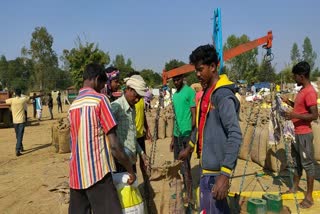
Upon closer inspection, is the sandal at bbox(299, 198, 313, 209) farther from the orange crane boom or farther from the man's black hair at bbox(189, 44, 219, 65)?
the orange crane boom

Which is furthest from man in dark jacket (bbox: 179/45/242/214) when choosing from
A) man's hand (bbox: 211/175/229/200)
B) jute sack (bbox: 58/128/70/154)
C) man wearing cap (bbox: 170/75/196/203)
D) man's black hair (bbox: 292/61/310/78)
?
jute sack (bbox: 58/128/70/154)

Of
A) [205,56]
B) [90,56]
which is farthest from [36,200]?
[90,56]

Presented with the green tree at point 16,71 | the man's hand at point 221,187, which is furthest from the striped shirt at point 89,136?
the green tree at point 16,71

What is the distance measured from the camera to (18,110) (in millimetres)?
9016

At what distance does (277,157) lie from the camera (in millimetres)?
5984

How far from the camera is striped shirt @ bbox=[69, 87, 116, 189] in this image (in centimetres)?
261

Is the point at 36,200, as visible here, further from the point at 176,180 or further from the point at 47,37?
the point at 47,37

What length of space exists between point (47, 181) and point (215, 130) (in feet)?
15.1

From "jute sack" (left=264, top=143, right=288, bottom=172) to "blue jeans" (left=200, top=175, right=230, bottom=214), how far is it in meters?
3.77

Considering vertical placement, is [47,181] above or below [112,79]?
below

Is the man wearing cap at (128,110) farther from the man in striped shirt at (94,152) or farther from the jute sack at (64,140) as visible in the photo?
the jute sack at (64,140)

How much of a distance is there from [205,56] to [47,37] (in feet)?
191

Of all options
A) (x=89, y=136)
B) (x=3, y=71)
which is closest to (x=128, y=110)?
(x=89, y=136)

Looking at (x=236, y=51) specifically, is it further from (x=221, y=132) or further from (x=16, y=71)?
(x=16, y=71)
